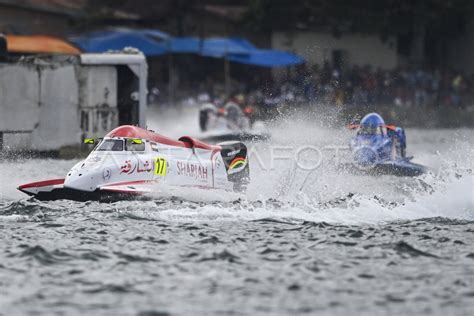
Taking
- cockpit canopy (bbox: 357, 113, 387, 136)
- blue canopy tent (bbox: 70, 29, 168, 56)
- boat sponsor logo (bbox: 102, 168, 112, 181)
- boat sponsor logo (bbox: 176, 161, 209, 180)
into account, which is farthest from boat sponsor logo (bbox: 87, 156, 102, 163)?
blue canopy tent (bbox: 70, 29, 168, 56)

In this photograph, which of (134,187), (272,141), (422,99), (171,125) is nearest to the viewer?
(134,187)

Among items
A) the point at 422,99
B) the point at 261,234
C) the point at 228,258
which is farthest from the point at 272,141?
the point at 422,99

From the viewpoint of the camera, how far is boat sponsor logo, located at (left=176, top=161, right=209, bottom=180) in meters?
17.4

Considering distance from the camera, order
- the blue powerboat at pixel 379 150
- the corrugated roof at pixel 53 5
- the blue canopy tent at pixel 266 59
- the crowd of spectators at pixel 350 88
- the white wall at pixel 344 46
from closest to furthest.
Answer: the blue powerboat at pixel 379 150
the crowd of spectators at pixel 350 88
the corrugated roof at pixel 53 5
the blue canopy tent at pixel 266 59
the white wall at pixel 344 46

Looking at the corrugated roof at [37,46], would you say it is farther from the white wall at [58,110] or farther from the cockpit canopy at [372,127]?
the cockpit canopy at [372,127]

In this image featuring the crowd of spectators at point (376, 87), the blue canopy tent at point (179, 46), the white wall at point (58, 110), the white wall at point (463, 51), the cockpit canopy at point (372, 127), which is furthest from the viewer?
the white wall at point (463, 51)

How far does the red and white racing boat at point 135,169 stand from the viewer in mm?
16266

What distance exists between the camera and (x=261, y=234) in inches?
552

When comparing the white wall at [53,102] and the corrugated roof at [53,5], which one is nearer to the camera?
the white wall at [53,102]

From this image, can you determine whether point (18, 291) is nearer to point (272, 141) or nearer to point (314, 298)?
point (314, 298)

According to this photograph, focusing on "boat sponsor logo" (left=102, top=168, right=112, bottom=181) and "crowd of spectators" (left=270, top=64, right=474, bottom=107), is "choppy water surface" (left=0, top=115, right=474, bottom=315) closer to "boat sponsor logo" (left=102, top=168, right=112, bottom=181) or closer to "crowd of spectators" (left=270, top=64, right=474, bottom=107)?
"boat sponsor logo" (left=102, top=168, right=112, bottom=181)

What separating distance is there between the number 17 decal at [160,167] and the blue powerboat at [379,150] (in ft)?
17.0

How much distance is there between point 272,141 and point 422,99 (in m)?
21.3

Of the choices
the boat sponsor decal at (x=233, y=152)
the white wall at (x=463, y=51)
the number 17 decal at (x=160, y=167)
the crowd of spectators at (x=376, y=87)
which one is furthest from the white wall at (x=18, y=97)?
the white wall at (x=463, y=51)
